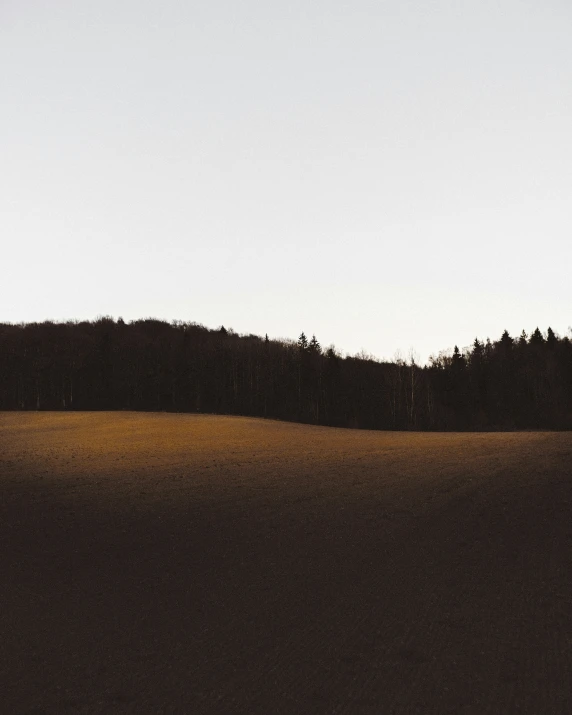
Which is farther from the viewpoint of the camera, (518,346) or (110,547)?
(518,346)

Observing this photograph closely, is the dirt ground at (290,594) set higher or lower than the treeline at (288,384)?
lower

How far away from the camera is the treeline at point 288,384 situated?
8450 cm

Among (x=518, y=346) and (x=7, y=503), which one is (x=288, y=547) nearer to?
(x=7, y=503)

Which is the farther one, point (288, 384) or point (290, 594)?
point (288, 384)

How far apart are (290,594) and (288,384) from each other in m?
84.3

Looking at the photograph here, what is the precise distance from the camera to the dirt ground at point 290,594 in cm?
584

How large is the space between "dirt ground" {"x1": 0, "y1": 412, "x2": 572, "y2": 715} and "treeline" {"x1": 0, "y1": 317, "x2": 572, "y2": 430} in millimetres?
62960

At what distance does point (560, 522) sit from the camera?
12.0 meters

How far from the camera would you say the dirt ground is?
5.84 meters

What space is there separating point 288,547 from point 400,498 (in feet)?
17.3

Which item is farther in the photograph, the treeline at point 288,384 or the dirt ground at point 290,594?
the treeline at point 288,384

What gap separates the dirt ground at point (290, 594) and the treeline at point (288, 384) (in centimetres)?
6296

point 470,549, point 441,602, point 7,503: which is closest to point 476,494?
point 470,549

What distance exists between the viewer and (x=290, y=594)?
339 inches
